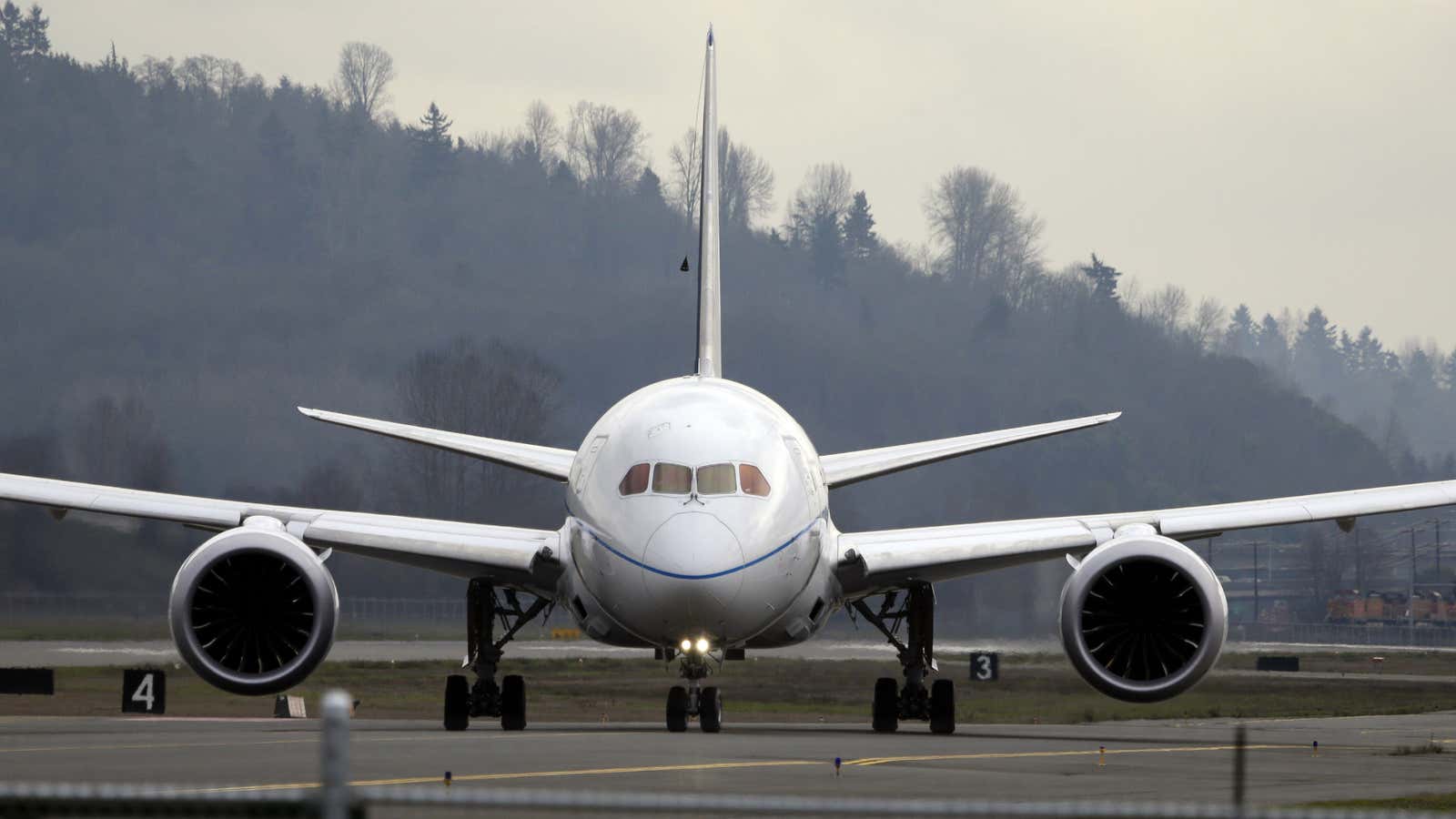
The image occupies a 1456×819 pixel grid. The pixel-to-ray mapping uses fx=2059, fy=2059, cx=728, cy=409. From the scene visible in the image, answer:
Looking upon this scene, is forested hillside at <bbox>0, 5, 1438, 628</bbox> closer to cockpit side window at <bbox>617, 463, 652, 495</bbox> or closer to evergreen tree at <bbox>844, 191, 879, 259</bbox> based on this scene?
evergreen tree at <bbox>844, 191, 879, 259</bbox>

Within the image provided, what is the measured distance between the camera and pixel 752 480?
20.5m

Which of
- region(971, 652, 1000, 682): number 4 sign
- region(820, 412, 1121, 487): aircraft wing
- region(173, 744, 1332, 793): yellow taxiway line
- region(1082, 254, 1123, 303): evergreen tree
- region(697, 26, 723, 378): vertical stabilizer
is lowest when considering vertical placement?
region(173, 744, 1332, 793): yellow taxiway line

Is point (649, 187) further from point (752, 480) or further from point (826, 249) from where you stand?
point (752, 480)

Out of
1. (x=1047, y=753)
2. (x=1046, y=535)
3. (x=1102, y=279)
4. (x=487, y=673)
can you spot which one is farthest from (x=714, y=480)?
(x=1102, y=279)

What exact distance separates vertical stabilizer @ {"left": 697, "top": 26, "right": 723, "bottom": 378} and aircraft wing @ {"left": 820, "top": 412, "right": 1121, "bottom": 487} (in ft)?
8.88

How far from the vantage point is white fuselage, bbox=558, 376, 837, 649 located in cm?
1962

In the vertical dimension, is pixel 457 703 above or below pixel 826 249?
below

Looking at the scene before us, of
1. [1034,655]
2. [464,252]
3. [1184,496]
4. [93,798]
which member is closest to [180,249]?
[464,252]

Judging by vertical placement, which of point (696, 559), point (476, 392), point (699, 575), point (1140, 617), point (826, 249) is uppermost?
point (826, 249)

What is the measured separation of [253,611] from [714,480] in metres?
4.94

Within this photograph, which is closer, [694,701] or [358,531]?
[358,531]

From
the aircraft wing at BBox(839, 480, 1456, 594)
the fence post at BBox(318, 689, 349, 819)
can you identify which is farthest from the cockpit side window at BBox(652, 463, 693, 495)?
the fence post at BBox(318, 689, 349, 819)

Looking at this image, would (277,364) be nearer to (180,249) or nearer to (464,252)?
(180,249)

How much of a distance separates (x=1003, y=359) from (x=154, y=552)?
7486cm
